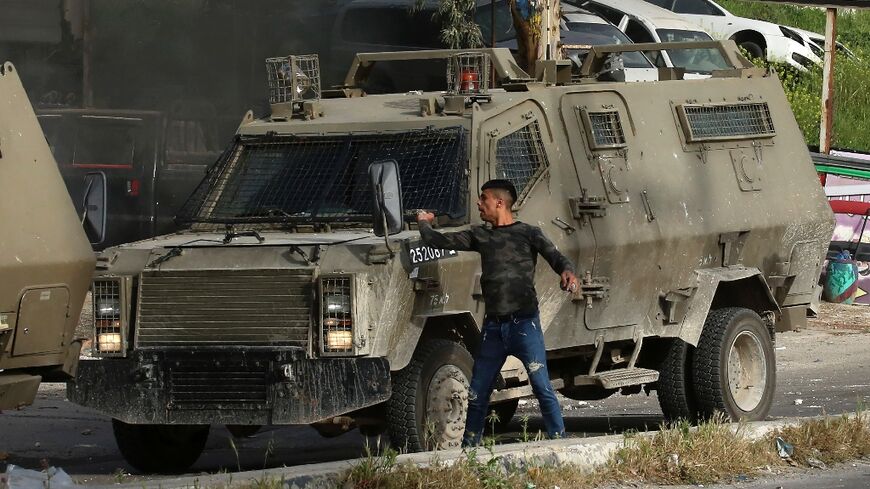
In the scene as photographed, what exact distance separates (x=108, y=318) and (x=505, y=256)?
2152 mm

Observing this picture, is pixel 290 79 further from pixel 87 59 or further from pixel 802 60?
pixel 802 60

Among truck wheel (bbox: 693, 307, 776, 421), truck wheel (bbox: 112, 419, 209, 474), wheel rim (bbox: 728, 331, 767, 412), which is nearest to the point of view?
truck wheel (bbox: 112, 419, 209, 474)

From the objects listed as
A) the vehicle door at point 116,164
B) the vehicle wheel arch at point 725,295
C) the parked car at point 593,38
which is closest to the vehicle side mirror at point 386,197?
the vehicle wheel arch at point 725,295

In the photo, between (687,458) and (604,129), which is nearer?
(687,458)

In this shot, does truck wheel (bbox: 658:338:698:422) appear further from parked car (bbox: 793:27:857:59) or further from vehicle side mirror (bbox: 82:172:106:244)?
parked car (bbox: 793:27:857:59)

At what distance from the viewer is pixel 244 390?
9.42 meters

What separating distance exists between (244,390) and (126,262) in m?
1.00

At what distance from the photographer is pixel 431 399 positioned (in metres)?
9.61

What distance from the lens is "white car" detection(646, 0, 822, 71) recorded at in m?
28.9

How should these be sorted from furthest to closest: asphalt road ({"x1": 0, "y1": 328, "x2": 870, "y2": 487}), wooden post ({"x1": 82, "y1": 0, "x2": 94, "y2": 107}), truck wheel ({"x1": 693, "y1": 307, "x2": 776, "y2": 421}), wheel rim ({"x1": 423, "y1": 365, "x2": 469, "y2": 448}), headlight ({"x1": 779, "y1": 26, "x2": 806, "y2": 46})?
headlight ({"x1": 779, "y1": 26, "x2": 806, "y2": 46})
wooden post ({"x1": 82, "y1": 0, "x2": 94, "y2": 107})
truck wheel ({"x1": 693, "y1": 307, "x2": 776, "y2": 421})
asphalt road ({"x1": 0, "y1": 328, "x2": 870, "y2": 487})
wheel rim ({"x1": 423, "y1": 365, "x2": 469, "y2": 448})

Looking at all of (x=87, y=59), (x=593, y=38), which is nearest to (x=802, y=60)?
(x=593, y=38)

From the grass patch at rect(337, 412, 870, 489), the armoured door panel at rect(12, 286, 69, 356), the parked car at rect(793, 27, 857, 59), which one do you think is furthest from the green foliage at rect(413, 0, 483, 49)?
the parked car at rect(793, 27, 857, 59)

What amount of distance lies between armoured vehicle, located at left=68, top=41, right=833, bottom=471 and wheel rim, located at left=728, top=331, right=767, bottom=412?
0.06 feet

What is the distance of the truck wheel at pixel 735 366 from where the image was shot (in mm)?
11414
